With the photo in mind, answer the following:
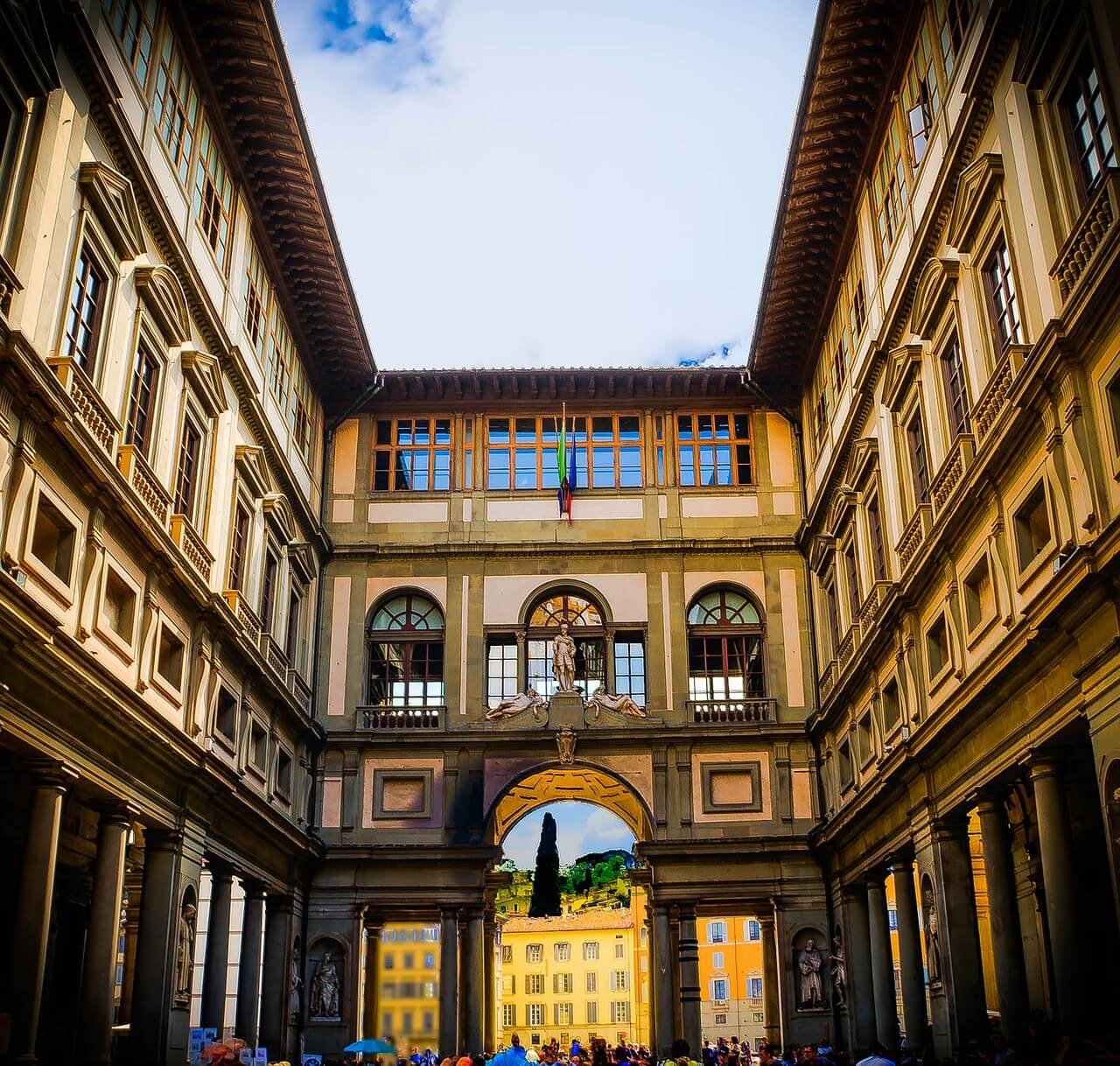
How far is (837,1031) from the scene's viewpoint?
3494 cm

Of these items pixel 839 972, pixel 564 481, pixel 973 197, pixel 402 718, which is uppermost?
pixel 564 481

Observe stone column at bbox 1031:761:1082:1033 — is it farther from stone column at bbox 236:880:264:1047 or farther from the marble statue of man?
the marble statue of man

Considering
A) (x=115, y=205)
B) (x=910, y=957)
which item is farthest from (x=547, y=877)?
(x=115, y=205)

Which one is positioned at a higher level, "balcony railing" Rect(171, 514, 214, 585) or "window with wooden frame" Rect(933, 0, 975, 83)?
"window with wooden frame" Rect(933, 0, 975, 83)

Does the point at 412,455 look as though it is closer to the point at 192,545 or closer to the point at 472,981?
the point at 192,545

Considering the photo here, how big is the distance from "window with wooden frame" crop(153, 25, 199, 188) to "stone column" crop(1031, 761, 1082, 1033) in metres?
19.3

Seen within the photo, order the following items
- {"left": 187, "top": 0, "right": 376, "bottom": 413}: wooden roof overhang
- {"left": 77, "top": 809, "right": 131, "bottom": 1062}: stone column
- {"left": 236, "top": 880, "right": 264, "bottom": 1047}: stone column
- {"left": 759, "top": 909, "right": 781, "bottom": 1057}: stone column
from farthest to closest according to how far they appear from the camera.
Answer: {"left": 759, "top": 909, "right": 781, "bottom": 1057}: stone column
{"left": 236, "top": 880, "right": 264, "bottom": 1047}: stone column
{"left": 187, "top": 0, "right": 376, "bottom": 413}: wooden roof overhang
{"left": 77, "top": 809, "right": 131, "bottom": 1062}: stone column

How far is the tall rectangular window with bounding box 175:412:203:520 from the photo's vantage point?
26797 millimetres

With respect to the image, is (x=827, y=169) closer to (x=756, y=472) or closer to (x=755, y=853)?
(x=756, y=472)

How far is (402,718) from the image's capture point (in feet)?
126

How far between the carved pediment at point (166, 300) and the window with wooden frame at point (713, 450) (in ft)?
61.1

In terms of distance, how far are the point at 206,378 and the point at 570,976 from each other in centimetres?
7290

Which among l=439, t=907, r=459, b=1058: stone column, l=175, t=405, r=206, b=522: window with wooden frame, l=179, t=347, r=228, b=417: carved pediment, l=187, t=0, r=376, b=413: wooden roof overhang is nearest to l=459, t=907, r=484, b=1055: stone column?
l=439, t=907, r=459, b=1058: stone column

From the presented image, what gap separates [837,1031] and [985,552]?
17.6 metres
